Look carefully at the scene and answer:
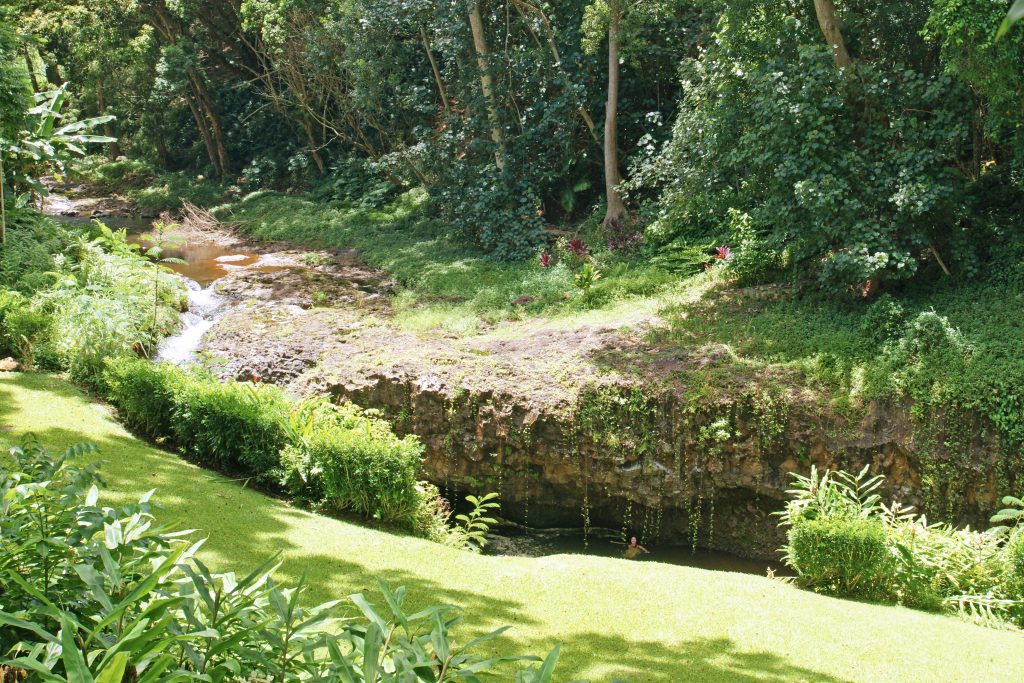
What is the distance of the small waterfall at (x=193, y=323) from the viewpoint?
43.0 ft

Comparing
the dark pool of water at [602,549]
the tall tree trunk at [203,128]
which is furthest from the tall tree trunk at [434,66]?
the dark pool of water at [602,549]

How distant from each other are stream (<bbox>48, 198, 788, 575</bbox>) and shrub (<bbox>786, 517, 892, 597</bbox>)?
2.53 ft

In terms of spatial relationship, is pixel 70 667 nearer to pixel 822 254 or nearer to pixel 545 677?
pixel 545 677

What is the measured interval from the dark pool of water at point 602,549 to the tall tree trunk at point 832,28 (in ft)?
23.4

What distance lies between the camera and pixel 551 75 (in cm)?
1750

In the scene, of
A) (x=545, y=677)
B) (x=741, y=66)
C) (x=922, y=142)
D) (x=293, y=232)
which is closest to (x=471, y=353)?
(x=741, y=66)

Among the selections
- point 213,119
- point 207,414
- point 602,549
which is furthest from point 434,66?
point 602,549

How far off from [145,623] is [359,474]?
5.03 m

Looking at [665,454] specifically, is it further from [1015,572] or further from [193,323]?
[193,323]

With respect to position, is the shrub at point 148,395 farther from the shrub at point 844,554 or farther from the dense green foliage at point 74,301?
the shrub at point 844,554

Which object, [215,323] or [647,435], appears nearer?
[647,435]

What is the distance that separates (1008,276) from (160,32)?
2734 cm

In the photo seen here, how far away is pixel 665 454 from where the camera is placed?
9.59 meters

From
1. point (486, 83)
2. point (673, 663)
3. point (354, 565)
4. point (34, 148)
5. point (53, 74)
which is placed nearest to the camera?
point (673, 663)
